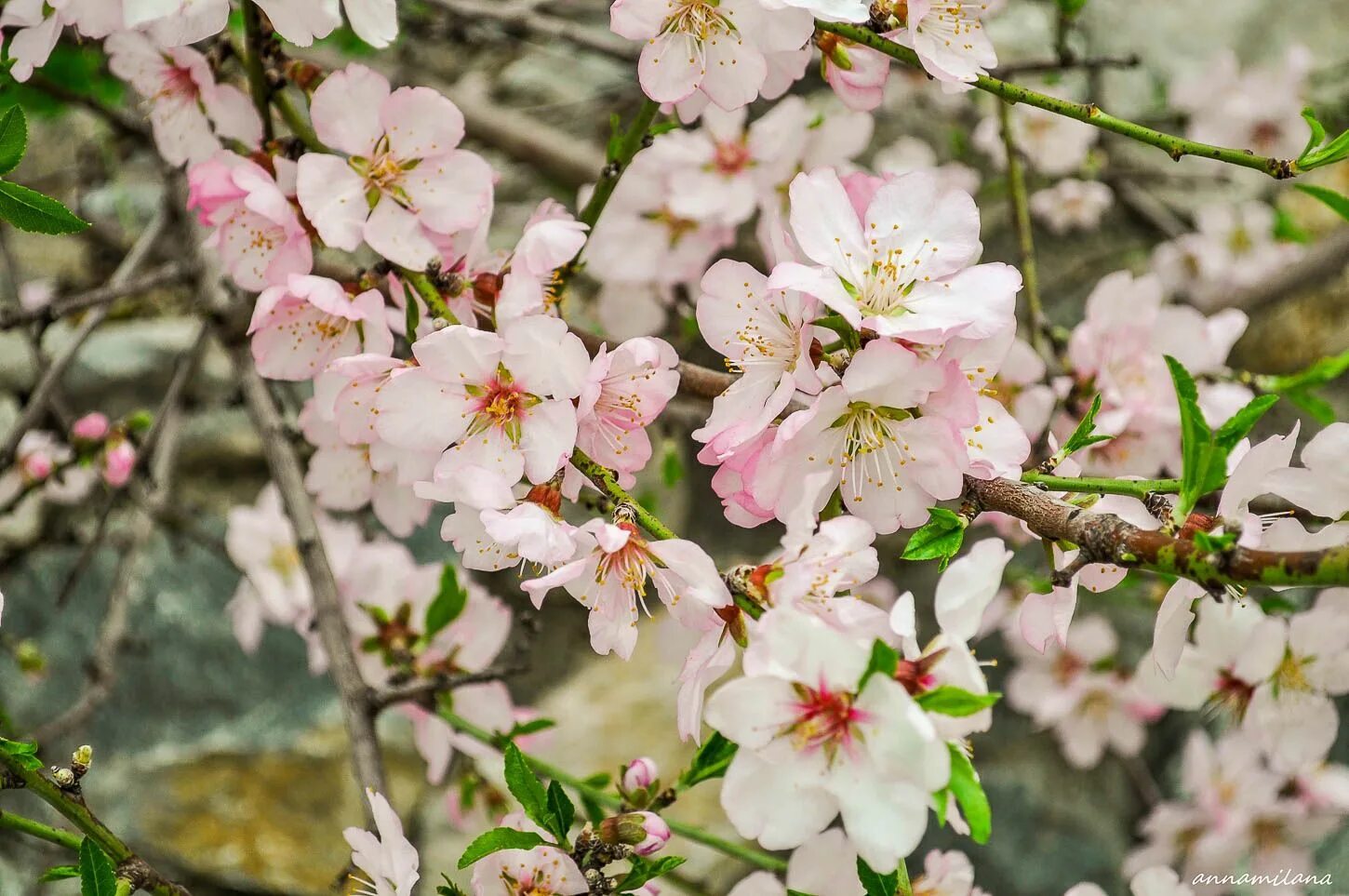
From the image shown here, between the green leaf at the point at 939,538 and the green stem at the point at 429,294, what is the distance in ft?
1.41

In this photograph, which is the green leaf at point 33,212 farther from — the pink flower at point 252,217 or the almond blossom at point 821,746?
the almond blossom at point 821,746

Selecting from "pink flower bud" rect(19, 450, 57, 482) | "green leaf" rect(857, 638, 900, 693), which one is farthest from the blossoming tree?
"pink flower bud" rect(19, 450, 57, 482)

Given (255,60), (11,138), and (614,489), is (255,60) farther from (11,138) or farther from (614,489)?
(614,489)

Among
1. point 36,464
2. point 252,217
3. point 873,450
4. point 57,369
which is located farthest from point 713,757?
point 36,464

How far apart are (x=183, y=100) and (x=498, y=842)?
82 centimetres

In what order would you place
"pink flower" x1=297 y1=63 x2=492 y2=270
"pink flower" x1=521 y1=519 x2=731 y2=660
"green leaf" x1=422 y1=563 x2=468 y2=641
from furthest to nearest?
"green leaf" x1=422 y1=563 x2=468 y2=641 → "pink flower" x1=297 y1=63 x2=492 y2=270 → "pink flower" x1=521 y1=519 x2=731 y2=660

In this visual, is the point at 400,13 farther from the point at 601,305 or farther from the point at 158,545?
the point at 158,545

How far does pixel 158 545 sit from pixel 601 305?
3.63ft

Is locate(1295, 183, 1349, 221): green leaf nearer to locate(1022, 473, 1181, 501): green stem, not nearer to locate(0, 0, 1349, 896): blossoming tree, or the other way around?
locate(0, 0, 1349, 896): blossoming tree

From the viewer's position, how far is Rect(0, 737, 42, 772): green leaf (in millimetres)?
848

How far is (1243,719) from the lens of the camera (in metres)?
1.41

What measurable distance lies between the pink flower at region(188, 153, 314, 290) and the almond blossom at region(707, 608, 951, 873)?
586 millimetres

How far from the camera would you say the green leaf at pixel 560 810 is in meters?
0.88

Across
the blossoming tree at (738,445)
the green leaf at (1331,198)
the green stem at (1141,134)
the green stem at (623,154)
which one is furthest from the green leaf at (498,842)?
the green leaf at (1331,198)
